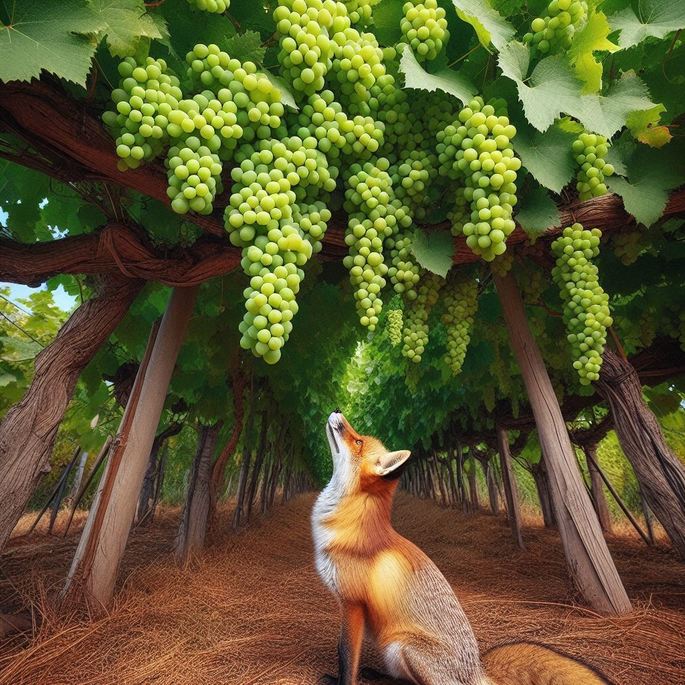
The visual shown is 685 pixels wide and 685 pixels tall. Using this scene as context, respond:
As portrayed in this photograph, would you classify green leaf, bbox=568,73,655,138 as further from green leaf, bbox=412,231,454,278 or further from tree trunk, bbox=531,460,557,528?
tree trunk, bbox=531,460,557,528

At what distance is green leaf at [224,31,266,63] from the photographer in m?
1.65

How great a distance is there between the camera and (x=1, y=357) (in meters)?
3.42

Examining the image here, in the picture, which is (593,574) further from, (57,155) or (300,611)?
(57,155)

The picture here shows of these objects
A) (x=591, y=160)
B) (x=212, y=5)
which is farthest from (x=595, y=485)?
(x=212, y=5)

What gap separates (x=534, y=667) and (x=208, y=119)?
2339mm

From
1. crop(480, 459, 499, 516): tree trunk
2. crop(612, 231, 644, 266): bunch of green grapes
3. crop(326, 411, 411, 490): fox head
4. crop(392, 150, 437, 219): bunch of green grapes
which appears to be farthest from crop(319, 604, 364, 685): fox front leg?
crop(480, 459, 499, 516): tree trunk

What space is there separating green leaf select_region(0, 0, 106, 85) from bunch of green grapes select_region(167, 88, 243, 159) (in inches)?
11.3

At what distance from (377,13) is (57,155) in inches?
60.4

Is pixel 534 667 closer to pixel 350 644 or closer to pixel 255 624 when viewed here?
pixel 350 644

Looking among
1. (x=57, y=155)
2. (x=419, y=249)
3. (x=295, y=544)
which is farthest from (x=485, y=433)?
(x=57, y=155)

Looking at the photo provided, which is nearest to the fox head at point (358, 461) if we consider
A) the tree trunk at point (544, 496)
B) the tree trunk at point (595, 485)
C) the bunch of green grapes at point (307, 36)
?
the bunch of green grapes at point (307, 36)

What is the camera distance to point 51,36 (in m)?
1.36

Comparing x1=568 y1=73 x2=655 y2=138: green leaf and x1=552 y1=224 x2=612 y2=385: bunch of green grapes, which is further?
x1=552 y1=224 x2=612 y2=385: bunch of green grapes

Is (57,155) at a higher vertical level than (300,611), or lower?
higher
